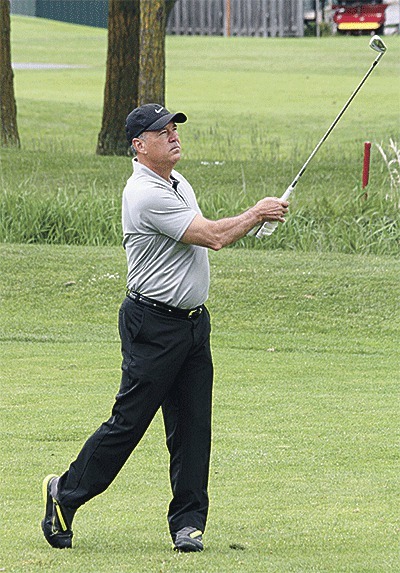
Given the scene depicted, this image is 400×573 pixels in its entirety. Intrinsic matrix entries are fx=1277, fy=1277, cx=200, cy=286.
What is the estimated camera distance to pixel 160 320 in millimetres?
5035

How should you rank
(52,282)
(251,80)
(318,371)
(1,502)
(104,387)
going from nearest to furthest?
(1,502) < (104,387) < (318,371) < (52,282) < (251,80)

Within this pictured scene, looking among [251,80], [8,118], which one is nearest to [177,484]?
[8,118]

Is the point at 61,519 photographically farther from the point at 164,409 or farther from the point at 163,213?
the point at 163,213

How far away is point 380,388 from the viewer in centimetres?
850

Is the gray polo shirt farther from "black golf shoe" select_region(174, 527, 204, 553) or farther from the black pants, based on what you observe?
"black golf shoe" select_region(174, 527, 204, 553)

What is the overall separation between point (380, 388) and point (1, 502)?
3462 mm

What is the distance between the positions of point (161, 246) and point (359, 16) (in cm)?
4507

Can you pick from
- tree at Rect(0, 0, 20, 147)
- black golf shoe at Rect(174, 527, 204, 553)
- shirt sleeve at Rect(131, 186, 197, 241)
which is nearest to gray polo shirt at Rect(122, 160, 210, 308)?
shirt sleeve at Rect(131, 186, 197, 241)

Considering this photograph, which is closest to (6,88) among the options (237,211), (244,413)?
(237,211)

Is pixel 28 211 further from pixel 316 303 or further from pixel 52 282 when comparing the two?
pixel 316 303

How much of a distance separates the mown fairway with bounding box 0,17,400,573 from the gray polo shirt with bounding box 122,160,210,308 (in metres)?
1.04

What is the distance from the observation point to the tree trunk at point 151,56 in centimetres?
1806

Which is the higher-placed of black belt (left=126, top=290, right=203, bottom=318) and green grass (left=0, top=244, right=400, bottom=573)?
black belt (left=126, top=290, right=203, bottom=318)

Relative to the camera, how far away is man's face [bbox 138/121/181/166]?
16.6ft
